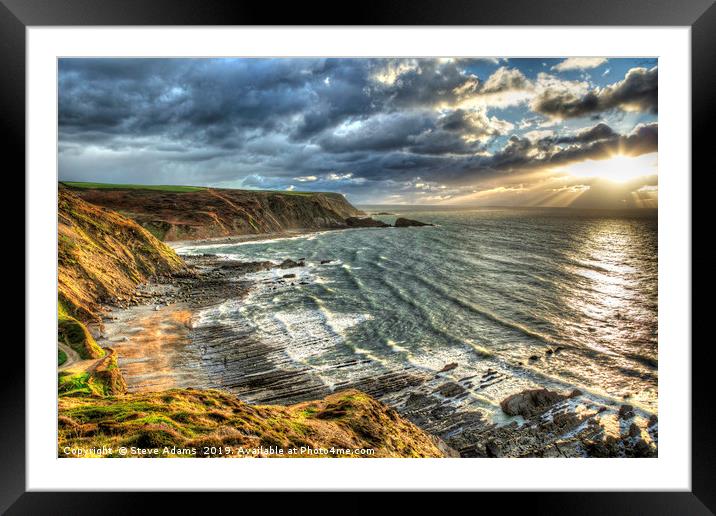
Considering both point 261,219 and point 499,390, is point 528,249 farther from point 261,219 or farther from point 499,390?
point 261,219

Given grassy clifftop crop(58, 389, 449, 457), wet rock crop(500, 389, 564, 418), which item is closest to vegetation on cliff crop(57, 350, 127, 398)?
grassy clifftop crop(58, 389, 449, 457)

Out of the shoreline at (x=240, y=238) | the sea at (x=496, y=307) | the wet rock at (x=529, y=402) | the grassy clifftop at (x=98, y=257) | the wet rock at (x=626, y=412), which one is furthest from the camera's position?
the shoreline at (x=240, y=238)

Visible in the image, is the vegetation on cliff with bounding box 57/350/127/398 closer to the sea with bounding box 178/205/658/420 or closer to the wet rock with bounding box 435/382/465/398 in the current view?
the sea with bounding box 178/205/658/420

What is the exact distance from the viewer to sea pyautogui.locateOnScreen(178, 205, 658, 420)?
18.8 ft

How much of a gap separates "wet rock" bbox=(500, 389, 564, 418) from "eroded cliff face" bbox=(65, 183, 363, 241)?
6935mm

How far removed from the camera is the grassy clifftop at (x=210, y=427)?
3170mm

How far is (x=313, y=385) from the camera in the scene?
610cm

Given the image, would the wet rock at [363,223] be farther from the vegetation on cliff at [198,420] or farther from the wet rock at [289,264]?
the vegetation on cliff at [198,420]

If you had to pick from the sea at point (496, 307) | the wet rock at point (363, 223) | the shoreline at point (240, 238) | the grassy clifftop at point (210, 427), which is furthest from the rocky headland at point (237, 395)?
the wet rock at point (363, 223)

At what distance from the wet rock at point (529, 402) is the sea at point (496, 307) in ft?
0.64

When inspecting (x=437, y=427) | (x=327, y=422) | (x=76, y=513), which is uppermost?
(x=327, y=422)

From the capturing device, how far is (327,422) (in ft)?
12.5
